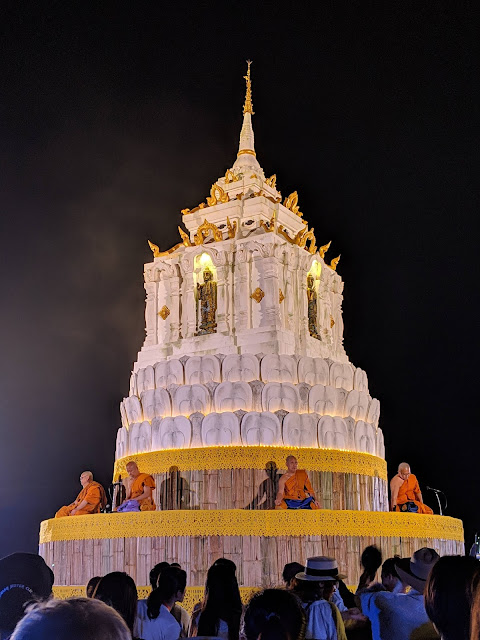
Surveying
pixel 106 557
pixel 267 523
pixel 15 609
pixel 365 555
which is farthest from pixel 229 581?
pixel 106 557

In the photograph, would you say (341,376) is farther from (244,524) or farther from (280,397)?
(244,524)

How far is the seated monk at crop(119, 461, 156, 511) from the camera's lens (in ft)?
40.8

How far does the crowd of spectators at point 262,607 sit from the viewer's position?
1740mm

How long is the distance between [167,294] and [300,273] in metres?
2.92

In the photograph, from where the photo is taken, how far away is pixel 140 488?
41.2ft

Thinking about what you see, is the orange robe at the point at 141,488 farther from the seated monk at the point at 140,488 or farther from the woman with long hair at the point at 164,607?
the woman with long hair at the point at 164,607

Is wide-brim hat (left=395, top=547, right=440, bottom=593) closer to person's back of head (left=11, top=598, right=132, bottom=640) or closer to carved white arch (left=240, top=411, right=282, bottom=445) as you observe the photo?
person's back of head (left=11, top=598, right=132, bottom=640)

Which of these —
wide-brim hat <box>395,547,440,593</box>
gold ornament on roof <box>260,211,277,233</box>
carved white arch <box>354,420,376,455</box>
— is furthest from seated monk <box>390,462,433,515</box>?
wide-brim hat <box>395,547,440,593</box>

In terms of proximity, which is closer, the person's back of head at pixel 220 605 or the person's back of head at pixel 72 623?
the person's back of head at pixel 72 623

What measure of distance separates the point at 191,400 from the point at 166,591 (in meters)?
9.08

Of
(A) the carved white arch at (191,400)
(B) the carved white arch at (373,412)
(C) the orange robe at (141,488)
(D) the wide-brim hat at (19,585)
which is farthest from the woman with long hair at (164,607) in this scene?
(B) the carved white arch at (373,412)

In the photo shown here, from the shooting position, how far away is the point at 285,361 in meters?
13.9

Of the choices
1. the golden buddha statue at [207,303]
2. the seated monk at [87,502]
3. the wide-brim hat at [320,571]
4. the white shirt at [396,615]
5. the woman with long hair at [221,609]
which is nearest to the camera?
the white shirt at [396,615]

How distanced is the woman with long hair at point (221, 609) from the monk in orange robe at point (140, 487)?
8.32 metres
